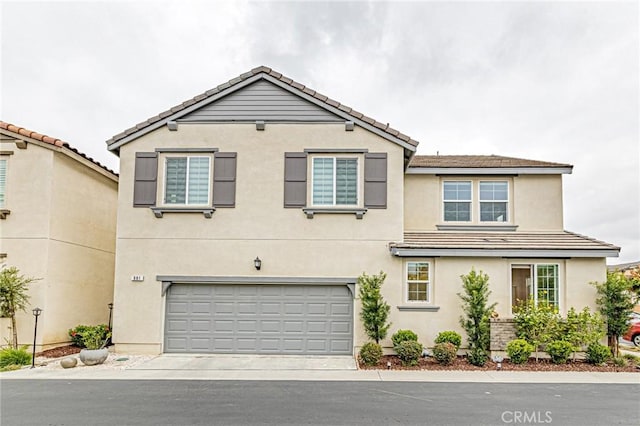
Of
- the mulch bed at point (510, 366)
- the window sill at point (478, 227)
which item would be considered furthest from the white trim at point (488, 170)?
the mulch bed at point (510, 366)

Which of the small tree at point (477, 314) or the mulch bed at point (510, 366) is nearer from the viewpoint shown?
the mulch bed at point (510, 366)

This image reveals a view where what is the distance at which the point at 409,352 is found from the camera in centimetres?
1202

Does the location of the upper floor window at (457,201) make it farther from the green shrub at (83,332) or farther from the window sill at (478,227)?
the green shrub at (83,332)

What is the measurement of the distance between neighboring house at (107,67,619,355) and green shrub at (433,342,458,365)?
1108 millimetres

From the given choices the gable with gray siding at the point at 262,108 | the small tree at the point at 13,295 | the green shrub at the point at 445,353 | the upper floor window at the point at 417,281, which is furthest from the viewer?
the gable with gray siding at the point at 262,108

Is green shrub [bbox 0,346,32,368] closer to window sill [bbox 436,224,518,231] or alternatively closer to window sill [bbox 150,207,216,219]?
window sill [bbox 150,207,216,219]

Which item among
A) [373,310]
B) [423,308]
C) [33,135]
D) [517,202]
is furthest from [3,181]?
[517,202]

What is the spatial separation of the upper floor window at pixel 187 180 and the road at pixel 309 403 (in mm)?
5427

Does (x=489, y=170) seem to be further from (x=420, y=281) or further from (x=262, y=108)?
(x=262, y=108)

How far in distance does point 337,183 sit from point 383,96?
881 centimetres

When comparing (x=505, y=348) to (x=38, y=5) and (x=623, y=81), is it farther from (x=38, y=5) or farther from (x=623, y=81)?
(x=38, y=5)

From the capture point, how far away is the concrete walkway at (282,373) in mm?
10828

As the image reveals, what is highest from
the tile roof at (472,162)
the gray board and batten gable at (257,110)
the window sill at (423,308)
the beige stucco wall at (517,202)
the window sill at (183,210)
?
the gray board and batten gable at (257,110)

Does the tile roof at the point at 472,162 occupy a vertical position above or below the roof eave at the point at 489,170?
above
